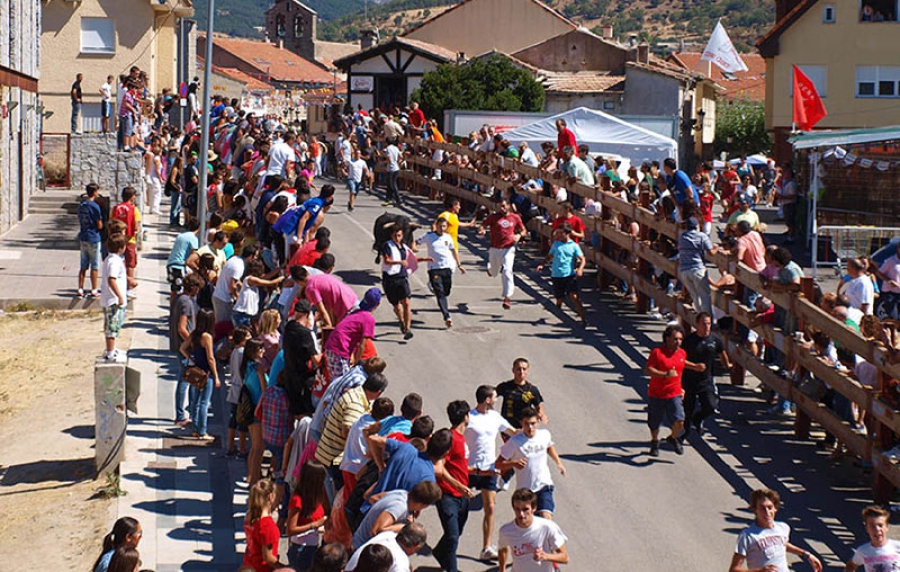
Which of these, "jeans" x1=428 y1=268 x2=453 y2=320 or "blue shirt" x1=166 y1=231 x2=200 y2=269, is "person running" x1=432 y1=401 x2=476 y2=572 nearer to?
"jeans" x1=428 y1=268 x2=453 y2=320

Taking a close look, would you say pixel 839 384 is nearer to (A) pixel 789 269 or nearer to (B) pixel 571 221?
(A) pixel 789 269

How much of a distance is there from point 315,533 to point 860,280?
8.90 meters

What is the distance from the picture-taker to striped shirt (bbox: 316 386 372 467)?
1062 centimetres

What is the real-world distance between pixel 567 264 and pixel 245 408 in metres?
7.32

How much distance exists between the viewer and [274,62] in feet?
332

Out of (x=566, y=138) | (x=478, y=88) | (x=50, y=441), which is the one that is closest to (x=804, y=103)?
(x=566, y=138)

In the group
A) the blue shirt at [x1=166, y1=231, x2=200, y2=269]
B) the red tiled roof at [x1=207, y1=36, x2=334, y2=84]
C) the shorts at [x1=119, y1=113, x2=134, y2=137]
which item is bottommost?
the blue shirt at [x1=166, y1=231, x2=200, y2=269]

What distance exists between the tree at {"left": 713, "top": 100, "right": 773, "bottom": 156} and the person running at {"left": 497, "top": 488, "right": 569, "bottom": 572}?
52.7 metres

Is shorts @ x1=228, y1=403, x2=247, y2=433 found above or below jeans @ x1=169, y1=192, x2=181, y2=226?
below

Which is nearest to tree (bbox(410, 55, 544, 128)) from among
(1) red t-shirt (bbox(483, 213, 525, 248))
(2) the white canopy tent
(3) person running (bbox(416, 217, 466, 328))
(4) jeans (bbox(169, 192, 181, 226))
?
(2) the white canopy tent

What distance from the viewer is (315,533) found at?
32.3 ft

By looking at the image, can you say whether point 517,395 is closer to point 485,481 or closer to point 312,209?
point 485,481

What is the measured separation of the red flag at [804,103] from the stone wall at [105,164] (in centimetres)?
A: 1607

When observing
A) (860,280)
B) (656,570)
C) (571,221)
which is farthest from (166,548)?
(571,221)
